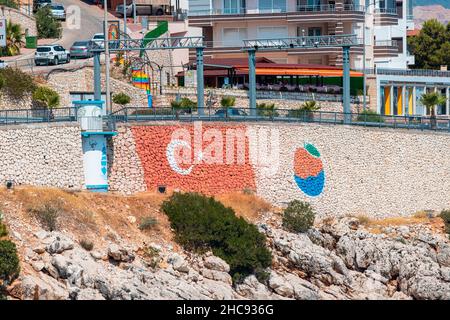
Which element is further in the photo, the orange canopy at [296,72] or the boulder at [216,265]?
the orange canopy at [296,72]

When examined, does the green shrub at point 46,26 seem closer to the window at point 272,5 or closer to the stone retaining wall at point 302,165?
the window at point 272,5

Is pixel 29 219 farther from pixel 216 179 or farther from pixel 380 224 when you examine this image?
pixel 380 224

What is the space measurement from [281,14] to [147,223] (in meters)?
39.1

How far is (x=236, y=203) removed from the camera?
91875mm

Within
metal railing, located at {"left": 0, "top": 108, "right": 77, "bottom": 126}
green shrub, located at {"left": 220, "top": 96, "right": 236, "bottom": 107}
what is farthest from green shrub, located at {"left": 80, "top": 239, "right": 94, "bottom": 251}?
green shrub, located at {"left": 220, "top": 96, "right": 236, "bottom": 107}

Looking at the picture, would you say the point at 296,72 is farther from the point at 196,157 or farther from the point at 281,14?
the point at 196,157

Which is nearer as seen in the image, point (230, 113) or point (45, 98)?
point (230, 113)

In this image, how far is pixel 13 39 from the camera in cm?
11675

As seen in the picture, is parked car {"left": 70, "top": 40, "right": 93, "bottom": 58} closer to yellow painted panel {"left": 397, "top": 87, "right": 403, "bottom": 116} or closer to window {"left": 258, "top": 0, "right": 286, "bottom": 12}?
window {"left": 258, "top": 0, "right": 286, "bottom": 12}

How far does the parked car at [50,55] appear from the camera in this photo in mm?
108188

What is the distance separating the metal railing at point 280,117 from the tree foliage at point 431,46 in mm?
40752

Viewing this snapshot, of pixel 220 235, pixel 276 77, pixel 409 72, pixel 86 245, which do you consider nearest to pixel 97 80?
pixel 220 235

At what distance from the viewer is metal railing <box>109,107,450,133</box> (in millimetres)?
92875

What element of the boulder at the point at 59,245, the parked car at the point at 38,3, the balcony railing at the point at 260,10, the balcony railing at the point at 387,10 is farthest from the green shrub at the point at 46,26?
the boulder at the point at 59,245
